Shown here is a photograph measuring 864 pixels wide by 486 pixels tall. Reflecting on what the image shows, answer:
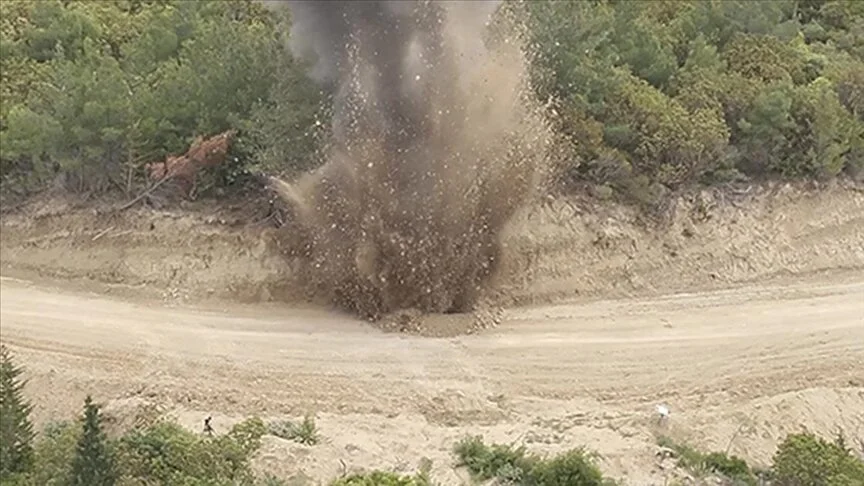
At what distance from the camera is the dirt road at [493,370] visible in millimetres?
25312

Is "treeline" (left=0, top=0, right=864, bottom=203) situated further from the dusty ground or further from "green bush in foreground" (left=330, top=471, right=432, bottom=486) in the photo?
"green bush in foreground" (left=330, top=471, right=432, bottom=486)

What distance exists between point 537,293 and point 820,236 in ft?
26.6

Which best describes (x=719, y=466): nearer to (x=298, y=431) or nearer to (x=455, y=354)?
(x=455, y=354)

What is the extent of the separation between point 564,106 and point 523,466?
11.8m

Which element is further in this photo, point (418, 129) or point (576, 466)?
point (418, 129)

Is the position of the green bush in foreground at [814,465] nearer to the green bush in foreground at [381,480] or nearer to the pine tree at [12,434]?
the green bush in foreground at [381,480]

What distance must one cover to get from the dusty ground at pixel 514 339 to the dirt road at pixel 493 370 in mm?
51

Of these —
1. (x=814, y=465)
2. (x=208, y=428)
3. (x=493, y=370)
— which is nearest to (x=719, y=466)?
(x=814, y=465)

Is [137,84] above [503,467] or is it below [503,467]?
above

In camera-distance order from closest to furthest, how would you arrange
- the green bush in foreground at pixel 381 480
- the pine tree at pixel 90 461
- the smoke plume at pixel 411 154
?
the pine tree at pixel 90 461 → the green bush in foreground at pixel 381 480 → the smoke plume at pixel 411 154

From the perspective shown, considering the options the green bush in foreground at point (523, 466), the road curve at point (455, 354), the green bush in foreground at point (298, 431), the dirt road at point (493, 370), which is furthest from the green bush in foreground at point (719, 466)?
the green bush in foreground at point (298, 431)

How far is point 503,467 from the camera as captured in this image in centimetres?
2348

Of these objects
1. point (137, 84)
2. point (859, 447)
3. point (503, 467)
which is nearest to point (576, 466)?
point (503, 467)

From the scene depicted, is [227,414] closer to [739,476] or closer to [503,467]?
[503,467]
